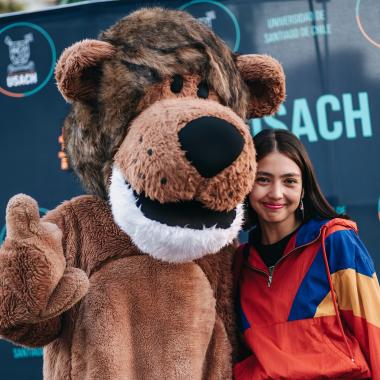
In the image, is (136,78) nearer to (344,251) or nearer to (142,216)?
(142,216)

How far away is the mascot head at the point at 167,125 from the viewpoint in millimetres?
1735

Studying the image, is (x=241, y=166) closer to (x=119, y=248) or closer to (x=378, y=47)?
(x=119, y=248)

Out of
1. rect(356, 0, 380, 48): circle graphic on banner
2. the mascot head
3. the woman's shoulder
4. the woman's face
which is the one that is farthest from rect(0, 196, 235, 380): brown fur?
rect(356, 0, 380, 48): circle graphic on banner

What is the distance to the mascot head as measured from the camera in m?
1.74

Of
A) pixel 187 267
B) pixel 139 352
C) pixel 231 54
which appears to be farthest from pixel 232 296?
pixel 231 54

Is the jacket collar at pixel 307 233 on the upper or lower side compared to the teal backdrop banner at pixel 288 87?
lower

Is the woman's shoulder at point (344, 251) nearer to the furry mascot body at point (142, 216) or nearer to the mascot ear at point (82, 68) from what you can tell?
the furry mascot body at point (142, 216)

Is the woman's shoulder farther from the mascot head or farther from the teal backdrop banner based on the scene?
the teal backdrop banner

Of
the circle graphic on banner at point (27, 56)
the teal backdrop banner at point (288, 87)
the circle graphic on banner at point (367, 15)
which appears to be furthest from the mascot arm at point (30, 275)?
the circle graphic on banner at point (367, 15)

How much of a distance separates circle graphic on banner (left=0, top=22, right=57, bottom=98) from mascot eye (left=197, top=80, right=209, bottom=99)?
1.40 m

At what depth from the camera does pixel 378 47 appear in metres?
3.02

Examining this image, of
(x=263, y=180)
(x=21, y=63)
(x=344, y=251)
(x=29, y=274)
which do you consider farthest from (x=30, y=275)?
(x=21, y=63)

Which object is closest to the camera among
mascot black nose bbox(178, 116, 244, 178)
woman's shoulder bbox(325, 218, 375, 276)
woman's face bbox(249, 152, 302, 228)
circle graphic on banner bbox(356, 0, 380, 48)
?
mascot black nose bbox(178, 116, 244, 178)

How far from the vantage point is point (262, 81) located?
89.0 inches
